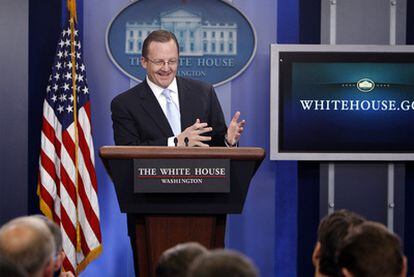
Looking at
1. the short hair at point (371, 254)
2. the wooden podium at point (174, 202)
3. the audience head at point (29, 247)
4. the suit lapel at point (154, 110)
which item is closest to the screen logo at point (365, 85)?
the suit lapel at point (154, 110)

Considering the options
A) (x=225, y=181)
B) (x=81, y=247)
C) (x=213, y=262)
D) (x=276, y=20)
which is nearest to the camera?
(x=213, y=262)

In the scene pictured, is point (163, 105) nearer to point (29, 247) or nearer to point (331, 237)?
point (331, 237)

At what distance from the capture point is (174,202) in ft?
12.9

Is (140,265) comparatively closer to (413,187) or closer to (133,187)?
(133,187)

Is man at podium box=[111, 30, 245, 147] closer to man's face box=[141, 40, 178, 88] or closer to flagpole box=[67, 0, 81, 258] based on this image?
man's face box=[141, 40, 178, 88]

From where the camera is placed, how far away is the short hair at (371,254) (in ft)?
7.88

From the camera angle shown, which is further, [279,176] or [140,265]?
[279,176]

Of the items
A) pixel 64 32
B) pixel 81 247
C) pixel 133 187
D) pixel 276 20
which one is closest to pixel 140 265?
pixel 133 187

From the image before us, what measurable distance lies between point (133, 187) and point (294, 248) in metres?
2.67

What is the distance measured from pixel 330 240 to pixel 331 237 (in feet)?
0.04

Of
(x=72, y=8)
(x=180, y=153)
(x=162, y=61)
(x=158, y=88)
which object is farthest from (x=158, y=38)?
(x=180, y=153)

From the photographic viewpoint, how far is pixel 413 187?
6.24 meters

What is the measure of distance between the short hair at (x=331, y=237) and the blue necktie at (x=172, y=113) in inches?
94.5

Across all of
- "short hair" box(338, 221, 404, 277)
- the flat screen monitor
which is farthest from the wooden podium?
the flat screen monitor
